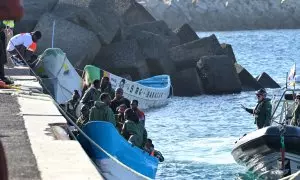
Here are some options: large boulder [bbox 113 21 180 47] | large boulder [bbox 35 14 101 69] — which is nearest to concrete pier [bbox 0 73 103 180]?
large boulder [bbox 35 14 101 69]

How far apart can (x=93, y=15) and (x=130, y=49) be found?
6.65 feet

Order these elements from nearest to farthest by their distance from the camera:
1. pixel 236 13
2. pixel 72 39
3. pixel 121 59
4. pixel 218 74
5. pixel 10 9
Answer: pixel 10 9, pixel 72 39, pixel 121 59, pixel 218 74, pixel 236 13

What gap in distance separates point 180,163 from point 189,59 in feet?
61.9

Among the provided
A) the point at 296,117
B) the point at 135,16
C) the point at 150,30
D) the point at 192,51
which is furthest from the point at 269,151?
the point at 135,16

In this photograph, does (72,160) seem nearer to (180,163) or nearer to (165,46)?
(180,163)

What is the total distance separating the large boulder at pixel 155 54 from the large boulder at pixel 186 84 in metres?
0.58

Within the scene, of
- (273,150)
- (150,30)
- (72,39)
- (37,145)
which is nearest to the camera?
→ (37,145)

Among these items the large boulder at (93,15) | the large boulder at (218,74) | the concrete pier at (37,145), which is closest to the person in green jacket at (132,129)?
the concrete pier at (37,145)

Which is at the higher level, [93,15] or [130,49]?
[93,15]

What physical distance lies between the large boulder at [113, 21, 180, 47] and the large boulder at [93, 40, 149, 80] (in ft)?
3.87

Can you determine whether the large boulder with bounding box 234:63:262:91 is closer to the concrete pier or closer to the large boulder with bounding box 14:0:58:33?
the large boulder with bounding box 14:0:58:33

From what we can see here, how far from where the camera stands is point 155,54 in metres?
35.3

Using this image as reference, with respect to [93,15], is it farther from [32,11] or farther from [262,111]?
[262,111]

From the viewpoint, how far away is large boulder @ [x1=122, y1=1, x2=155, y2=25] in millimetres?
41294
